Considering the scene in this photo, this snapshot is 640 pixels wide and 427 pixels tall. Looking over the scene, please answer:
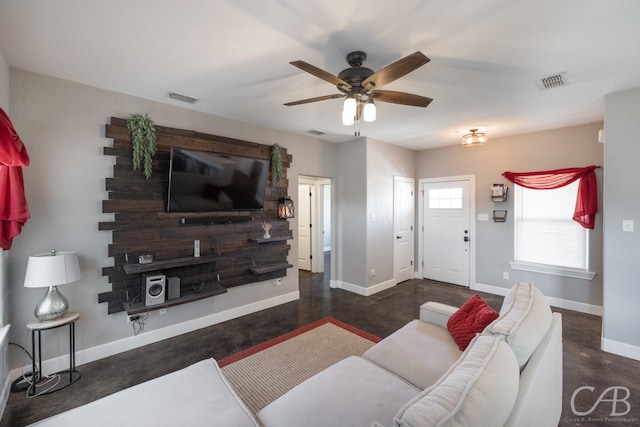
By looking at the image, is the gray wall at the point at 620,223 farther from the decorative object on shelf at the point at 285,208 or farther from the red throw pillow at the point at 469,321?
the decorative object on shelf at the point at 285,208

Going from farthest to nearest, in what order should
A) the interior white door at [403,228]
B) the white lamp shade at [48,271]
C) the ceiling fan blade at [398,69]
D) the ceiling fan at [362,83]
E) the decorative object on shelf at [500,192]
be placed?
1. the interior white door at [403,228]
2. the decorative object on shelf at [500,192]
3. the white lamp shade at [48,271]
4. the ceiling fan at [362,83]
5. the ceiling fan blade at [398,69]

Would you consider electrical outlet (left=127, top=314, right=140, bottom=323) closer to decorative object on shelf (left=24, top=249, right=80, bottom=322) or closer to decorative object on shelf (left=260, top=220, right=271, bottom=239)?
decorative object on shelf (left=24, top=249, right=80, bottom=322)

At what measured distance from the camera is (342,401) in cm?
138

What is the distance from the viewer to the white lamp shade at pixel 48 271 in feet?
Result: 7.15

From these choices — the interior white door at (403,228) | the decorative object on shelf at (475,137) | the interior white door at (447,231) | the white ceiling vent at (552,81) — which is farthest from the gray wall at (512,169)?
the white ceiling vent at (552,81)

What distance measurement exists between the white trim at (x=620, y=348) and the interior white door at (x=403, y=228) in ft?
9.26

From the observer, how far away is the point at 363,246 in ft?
15.5

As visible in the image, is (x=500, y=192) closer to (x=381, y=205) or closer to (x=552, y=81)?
(x=381, y=205)

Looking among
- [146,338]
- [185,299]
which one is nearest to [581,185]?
[185,299]

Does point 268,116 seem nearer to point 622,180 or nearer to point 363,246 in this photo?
point 363,246

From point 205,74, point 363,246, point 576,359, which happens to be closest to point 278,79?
point 205,74

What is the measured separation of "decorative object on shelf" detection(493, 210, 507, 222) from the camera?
15.1ft

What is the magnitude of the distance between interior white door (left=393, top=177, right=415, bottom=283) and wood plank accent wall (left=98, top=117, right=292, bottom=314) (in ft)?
7.50

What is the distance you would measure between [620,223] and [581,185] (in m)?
1.24
